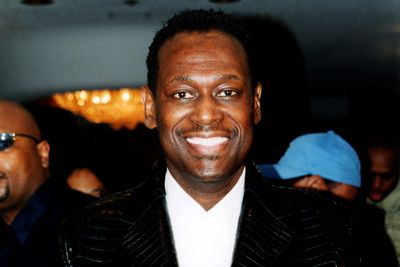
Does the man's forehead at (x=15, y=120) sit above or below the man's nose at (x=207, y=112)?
below

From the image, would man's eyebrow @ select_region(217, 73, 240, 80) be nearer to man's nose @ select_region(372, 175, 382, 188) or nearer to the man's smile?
the man's smile

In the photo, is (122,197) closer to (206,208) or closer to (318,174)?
(206,208)

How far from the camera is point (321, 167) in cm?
317

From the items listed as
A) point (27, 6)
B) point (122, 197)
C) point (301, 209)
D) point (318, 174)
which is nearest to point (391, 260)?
point (318, 174)

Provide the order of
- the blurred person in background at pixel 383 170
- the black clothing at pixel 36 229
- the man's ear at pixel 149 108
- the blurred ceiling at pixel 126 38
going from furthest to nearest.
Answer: the blurred ceiling at pixel 126 38 < the blurred person in background at pixel 383 170 < the black clothing at pixel 36 229 < the man's ear at pixel 149 108

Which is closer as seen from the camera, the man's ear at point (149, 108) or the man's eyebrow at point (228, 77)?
the man's eyebrow at point (228, 77)

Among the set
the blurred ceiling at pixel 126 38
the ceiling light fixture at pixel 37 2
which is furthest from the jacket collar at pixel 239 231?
the ceiling light fixture at pixel 37 2

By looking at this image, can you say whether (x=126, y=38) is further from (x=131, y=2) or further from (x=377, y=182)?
(x=377, y=182)

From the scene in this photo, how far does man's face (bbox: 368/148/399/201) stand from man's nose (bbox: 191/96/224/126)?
9.37ft

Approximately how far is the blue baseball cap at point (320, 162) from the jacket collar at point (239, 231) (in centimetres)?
127

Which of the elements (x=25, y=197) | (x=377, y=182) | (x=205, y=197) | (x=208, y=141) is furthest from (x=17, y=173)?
(x=377, y=182)

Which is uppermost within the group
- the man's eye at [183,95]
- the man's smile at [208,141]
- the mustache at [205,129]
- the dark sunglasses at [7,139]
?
the man's eye at [183,95]

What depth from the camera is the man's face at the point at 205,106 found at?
1.73m

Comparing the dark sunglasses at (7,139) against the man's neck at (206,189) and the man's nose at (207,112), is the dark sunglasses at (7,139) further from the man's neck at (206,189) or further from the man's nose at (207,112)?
the man's nose at (207,112)
